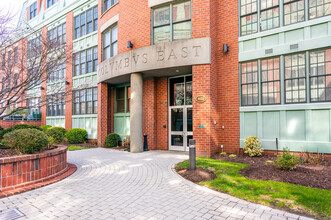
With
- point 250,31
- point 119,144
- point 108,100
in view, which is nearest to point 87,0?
point 108,100

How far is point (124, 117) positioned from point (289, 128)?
31.1 ft

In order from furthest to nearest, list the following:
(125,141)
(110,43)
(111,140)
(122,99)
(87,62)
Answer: (87,62)
(122,99)
(110,43)
(111,140)
(125,141)

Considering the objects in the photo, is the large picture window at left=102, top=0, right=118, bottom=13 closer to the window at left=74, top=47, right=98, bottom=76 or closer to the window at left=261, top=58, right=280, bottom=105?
the window at left=74, top=47, right=98, bottom=76

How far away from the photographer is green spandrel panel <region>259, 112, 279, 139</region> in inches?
330

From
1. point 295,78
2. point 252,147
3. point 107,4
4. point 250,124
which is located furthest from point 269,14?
point 107,4

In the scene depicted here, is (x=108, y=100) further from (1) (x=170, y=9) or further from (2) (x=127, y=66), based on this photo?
(1) (x=170, y=9)

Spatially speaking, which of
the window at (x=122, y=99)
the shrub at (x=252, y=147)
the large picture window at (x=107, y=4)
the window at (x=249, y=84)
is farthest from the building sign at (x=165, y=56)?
the large picture window at (x=107, y=4)

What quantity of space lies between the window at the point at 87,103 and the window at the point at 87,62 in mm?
1754

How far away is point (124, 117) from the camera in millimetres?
13438

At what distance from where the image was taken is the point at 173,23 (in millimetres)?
9930

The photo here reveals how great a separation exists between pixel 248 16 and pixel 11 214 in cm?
1066

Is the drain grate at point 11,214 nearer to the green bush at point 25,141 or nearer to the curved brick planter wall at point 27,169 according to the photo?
the curved brick planter wall at point 27,169

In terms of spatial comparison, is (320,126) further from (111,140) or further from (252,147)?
(111,140)

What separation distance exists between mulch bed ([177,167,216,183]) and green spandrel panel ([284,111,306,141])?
4185mm
